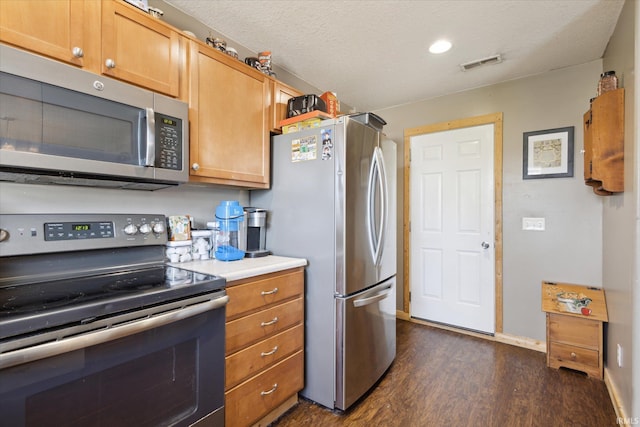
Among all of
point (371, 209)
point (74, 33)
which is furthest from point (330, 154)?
point (74, 33)

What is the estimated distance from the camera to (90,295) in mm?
1057

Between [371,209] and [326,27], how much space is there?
1286 millimetres

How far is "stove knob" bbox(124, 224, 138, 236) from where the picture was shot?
4.95 feet

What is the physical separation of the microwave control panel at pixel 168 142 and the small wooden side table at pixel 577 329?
283 centimetres

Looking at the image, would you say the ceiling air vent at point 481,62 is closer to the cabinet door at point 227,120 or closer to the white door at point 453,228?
the white door at point 453,228

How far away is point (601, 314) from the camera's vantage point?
6.99ft

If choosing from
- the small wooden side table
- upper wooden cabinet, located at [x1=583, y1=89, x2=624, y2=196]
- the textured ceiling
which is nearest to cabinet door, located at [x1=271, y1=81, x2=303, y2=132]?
the textured ceiling

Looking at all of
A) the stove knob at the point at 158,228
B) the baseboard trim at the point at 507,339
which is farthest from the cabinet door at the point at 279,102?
the baseboard trim at the point at 507,339

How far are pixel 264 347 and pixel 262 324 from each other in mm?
133

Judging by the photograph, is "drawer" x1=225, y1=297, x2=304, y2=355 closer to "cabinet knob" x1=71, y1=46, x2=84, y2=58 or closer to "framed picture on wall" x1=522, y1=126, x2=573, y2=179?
"cabinet knob" x1=71, y1=46, x2=84, y2=58

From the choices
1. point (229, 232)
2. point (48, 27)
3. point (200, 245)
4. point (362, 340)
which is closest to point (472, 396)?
point (362, 340)

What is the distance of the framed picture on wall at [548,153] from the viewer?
2.50 metres

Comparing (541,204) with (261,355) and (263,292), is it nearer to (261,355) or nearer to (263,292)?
(263,292)

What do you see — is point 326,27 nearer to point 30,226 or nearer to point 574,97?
point 30,226
